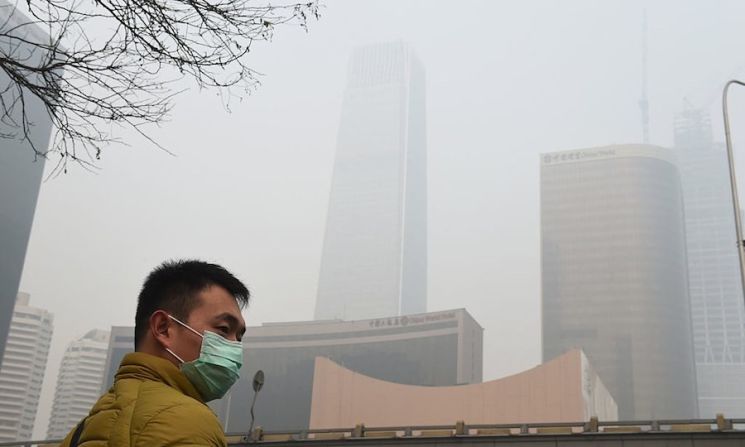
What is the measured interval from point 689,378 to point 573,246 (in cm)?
2619

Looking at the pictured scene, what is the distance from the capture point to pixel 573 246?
4547 inches

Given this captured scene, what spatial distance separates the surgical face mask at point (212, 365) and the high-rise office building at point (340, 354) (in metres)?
82.0

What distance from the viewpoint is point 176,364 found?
1992 mm

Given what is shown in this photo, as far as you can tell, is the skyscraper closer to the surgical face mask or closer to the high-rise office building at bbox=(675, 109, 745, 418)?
the high-rise office building at bbox=(675, 109, 745, 418)

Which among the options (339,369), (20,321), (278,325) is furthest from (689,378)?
(20,321)

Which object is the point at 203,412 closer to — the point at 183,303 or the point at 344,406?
the point at 183,303

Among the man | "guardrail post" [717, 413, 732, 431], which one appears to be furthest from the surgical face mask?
Result: "guardrail post" [717, 413, 732, 431]

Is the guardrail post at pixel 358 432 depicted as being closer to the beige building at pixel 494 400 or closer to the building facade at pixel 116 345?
the beige building at pixel 494 400

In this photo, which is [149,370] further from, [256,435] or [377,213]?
[377,213]

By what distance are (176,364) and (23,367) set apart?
139 meters

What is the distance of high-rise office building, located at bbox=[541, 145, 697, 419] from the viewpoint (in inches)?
4077

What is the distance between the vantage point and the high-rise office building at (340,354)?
84.6 m

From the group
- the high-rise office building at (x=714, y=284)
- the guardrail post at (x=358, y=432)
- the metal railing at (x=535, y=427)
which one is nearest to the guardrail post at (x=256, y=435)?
the metal railing at (x=535, y=427)

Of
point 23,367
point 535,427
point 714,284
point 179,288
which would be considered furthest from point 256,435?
point 714,284
